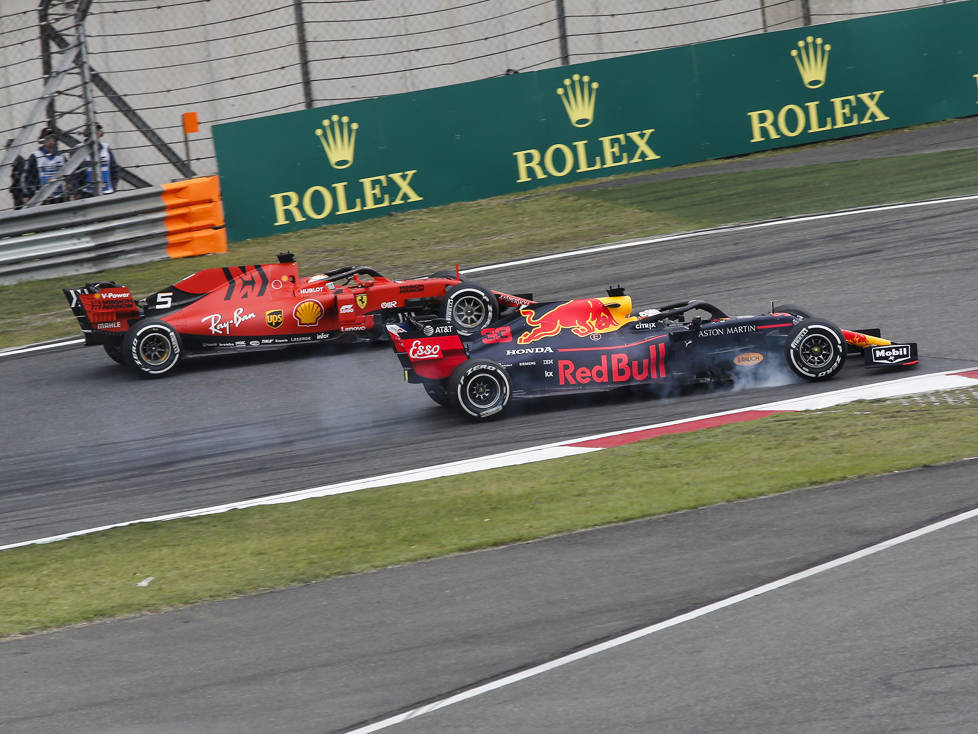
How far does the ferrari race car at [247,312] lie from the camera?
13406 mm

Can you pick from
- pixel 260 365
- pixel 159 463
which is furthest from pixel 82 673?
pixel 260 365

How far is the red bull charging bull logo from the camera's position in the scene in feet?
37.8

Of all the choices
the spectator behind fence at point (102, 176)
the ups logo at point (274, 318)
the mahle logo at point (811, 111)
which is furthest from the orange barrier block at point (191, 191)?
the mahle logo at point (811, 111)

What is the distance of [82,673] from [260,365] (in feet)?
25.0

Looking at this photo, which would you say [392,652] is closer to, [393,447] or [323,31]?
[393,447]

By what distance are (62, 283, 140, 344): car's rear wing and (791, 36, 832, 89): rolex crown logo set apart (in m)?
13.8

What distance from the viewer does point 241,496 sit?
9.91 m

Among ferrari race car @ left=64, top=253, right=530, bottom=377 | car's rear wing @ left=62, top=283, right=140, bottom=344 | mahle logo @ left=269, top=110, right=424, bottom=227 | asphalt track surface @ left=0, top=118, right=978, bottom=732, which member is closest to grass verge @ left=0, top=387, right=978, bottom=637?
asphalt track surface @ left=0, top=118, right=978, bottom=732

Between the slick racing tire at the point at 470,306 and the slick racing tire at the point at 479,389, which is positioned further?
the slick racing tire at the point at 470,306

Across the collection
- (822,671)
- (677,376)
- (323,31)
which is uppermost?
(323,31)

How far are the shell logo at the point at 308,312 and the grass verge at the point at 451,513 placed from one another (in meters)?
4.44

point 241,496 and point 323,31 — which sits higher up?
point 323,31

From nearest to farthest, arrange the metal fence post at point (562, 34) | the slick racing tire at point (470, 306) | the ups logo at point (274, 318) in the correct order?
the slick racing tire at point (470, 306), the ups logo at point (274, 318), the metal fence post at point (562, 34)

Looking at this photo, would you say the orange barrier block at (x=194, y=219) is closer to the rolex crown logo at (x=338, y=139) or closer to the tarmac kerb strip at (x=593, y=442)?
the rolex crown logo at (x=338, y=139)
